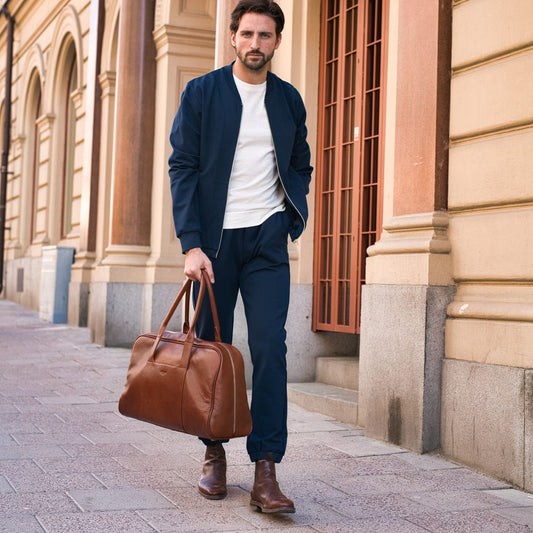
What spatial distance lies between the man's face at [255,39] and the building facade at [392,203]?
1.61 metres

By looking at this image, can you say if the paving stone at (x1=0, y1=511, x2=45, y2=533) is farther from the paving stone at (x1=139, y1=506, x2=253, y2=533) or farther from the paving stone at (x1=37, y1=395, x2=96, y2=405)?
the paving stone at (x1=37, y1=395, x2=96, y2=405)

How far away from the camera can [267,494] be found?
3598mm

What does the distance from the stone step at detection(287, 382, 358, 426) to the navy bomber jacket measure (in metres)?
2.48

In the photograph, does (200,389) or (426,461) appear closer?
(200,389)

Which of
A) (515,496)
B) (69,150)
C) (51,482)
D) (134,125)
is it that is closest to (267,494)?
(51,482)

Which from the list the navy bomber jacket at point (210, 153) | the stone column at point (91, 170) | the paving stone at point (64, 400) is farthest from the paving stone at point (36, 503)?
the stone column at point (91, 170)

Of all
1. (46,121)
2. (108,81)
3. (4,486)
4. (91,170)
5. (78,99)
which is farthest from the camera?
(46,121)

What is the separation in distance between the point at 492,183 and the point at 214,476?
2249mm

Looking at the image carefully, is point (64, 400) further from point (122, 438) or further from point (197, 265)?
point (197, 265)

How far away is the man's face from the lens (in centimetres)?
373

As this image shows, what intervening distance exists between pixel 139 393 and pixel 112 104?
10.1 metres

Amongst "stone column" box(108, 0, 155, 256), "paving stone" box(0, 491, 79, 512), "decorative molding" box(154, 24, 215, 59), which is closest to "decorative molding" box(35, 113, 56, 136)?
"stone column" box(108, 0, 155, 256)

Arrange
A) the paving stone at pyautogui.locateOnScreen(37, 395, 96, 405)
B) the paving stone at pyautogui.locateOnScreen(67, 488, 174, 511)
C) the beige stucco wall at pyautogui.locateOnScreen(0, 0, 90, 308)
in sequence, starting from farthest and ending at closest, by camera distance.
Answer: the beige stucco wall at pyautogui.locateOnScreen(0, 0, 90, 308) < the paving stone at pyautogui.locateOnScreen(37, 395, 96, 405) < the paving stone at pyautogui.locateOnScreen(67, 488, 174, 511)

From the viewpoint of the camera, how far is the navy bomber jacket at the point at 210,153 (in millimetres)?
3811
